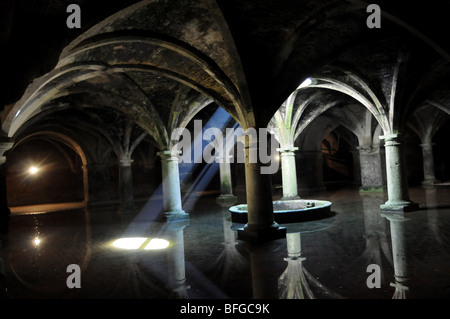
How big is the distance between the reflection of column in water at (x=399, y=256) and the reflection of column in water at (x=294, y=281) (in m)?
0.95

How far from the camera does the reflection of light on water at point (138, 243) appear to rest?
689 cm

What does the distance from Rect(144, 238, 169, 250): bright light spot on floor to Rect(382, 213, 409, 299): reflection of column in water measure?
14.2 feet

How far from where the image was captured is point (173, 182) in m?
10.6

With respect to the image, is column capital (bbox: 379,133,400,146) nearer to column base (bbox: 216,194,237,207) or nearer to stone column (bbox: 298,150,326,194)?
column base (bbox: 216,194,237,207)

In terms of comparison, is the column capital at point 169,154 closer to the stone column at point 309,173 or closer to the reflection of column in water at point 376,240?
the reflection of column in water at point 376,240

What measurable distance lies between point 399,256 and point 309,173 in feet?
42.9

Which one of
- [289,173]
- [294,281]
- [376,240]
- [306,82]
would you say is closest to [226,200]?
[289,173]

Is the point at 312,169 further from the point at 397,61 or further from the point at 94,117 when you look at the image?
the point at 94,117

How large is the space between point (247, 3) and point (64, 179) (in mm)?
20351

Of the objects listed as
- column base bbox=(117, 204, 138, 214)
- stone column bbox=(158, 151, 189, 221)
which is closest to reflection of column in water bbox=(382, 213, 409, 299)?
stone column bbox=(158, 151, 189, 221)

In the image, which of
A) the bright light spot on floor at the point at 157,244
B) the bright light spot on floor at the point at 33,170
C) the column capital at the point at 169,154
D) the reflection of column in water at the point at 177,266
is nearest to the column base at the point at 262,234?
the reflection of column in water at the point at 177,266

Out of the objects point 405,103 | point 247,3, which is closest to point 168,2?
point 247,3

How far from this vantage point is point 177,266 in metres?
5.19

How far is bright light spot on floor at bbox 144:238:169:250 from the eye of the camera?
22.3ft
